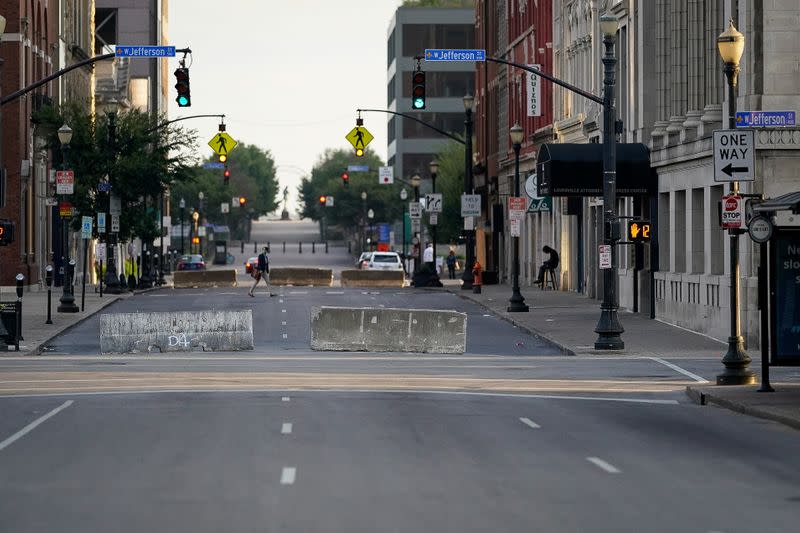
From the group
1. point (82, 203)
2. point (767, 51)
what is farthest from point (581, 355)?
point (82, 203)

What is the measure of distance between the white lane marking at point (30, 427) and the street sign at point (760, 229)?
32.8ft

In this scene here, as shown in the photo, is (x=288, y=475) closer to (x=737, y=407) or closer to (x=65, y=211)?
(x=737, y=407)

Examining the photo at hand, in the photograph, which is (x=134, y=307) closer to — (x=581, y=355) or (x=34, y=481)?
(x=581, y=355)

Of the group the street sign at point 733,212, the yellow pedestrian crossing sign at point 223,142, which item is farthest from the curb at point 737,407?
the yellow pedestrian crossing sign at point 223,142

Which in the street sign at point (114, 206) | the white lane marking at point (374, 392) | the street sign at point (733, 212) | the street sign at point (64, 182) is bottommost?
the white lane marking at point (374, 392)

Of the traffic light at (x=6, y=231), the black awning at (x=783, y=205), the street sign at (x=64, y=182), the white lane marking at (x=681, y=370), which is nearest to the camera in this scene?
the black awning at (x=783, y=205)

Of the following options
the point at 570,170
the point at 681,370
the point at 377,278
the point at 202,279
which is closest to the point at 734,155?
the point at 681,370

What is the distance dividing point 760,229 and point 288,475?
450 inches

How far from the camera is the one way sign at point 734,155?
2697 centimetres

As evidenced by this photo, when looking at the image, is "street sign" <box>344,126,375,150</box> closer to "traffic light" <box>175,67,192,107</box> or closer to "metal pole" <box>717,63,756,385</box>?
"traffic light" <box>175,67,192,107</box>

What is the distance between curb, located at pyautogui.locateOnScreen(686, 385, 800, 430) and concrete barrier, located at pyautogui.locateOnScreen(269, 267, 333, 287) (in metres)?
57.4

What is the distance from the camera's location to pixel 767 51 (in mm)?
37031

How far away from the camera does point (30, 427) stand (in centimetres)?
2108

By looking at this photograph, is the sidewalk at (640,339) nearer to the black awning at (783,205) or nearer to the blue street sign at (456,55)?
the black awning at (783,205)
